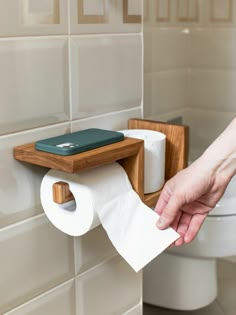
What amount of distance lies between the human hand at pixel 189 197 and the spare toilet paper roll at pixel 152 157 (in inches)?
1.6

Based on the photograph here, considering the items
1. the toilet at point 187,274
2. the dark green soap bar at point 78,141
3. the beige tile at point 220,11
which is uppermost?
the beige tile at point 220,11

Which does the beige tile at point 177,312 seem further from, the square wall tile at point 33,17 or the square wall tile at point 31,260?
the square wall tile at point 33,17

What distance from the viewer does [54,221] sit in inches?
34.6

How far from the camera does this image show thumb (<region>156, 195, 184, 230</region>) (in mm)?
902

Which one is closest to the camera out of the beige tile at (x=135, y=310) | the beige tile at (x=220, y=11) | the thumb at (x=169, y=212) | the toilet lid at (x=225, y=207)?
the thumb at (x=169, y=212)

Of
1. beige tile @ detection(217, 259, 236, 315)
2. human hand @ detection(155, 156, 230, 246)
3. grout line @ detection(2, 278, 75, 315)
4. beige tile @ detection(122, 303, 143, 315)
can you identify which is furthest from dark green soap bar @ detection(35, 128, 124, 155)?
beige tile @ detection(217, 259, 236, 315)

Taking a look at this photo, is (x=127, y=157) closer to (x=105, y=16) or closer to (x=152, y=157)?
(x=152, y=157)

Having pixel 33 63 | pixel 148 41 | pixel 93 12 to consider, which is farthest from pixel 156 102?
pixel 33 63

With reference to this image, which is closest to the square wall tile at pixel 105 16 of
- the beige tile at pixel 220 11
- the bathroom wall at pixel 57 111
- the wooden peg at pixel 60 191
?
the bathroom wall at pixel 57 111

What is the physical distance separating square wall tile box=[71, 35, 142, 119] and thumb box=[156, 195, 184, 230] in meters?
0.21

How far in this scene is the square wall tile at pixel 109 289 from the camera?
103cm

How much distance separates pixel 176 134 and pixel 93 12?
0.88 ft

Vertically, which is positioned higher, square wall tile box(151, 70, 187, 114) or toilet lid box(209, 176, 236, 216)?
square wall tile box(151, 70, 187, 114)

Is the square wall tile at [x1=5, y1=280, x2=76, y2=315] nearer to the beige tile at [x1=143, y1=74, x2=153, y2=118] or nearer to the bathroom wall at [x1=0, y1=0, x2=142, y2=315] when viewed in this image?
the bathroom wall at [x1=0, y1=0, x2=142, y2=315]
